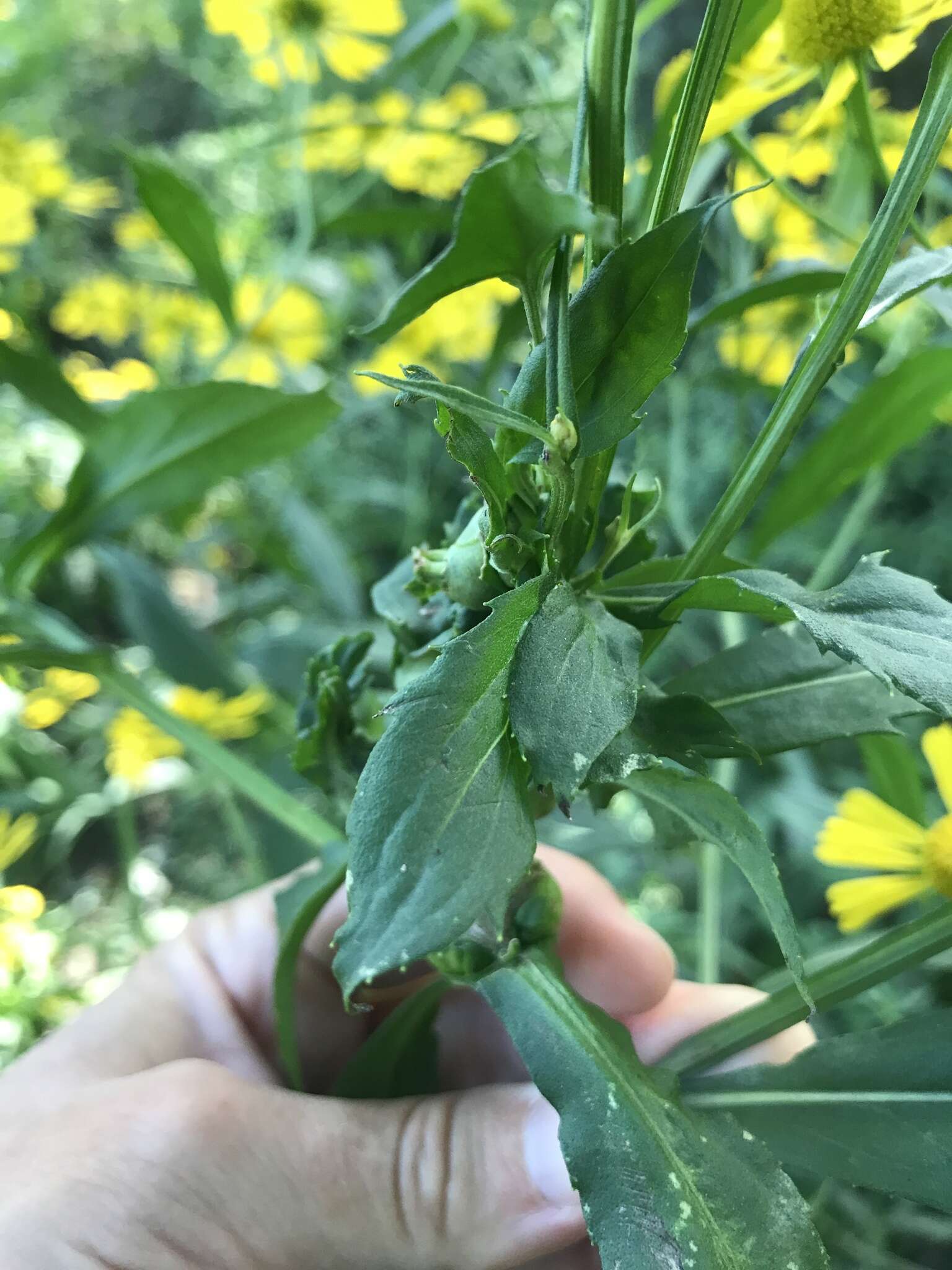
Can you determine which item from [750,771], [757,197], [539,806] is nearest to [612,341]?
[539,806]

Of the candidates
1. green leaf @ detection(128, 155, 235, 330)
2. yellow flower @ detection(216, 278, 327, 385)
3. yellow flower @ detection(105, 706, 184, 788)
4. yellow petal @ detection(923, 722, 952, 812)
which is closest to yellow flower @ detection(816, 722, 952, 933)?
yellow petal @ detection(923, 722, 952, 812)

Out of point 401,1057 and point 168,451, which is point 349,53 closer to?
point 168,451

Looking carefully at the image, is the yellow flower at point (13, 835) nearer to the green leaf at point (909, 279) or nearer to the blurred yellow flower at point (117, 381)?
the blurred yellow flower at point (117, 381)

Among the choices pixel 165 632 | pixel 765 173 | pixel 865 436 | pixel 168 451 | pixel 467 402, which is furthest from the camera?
pixel 165 632

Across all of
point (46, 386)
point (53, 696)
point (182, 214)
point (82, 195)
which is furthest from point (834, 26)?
point (82, 195)

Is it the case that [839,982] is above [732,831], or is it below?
below

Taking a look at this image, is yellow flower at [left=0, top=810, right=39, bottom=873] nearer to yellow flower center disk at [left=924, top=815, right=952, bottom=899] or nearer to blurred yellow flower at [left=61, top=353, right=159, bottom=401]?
blurred yellow flower at [left=61, top=353, right=159, bottom=401]

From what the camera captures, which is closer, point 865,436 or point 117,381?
point 865,436

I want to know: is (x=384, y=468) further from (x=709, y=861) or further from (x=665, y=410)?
(x=709, y=861)
